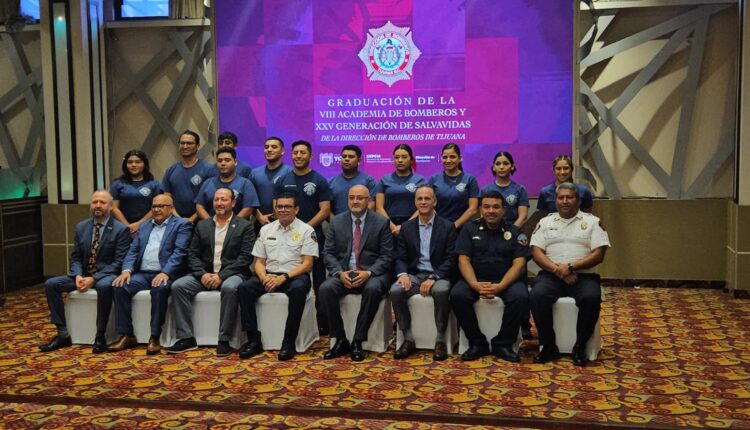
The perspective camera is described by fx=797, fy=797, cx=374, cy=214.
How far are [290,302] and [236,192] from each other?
1.15 meters

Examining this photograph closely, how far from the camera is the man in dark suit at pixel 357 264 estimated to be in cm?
538

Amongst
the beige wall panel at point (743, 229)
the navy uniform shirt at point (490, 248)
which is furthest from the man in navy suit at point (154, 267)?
the beige wall panel at point (743, 229)

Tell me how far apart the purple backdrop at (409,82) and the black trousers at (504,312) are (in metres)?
2.84

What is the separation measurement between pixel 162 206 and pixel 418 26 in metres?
3.45

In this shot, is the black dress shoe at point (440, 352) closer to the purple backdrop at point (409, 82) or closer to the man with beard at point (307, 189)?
the man with beard at point (307, 189)

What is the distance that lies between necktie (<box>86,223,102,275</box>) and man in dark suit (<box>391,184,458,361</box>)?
2.21m

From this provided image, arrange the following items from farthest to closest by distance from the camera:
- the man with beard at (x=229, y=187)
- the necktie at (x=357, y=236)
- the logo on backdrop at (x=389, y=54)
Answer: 1. the logo on backdrop at (x=389, y=54)
2. the man with beard at (x=229, y=187)
3. the necktie at (x=357, y=236)

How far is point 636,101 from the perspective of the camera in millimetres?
7871

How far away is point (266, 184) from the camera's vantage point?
648cm

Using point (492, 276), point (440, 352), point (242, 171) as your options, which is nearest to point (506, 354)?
point (440, 352)

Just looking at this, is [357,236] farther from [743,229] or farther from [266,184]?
[743,229]

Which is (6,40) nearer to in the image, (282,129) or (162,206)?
(282,129)

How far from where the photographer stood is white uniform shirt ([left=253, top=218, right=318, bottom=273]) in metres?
5.61

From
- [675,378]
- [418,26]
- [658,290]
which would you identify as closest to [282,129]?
[418,26]
